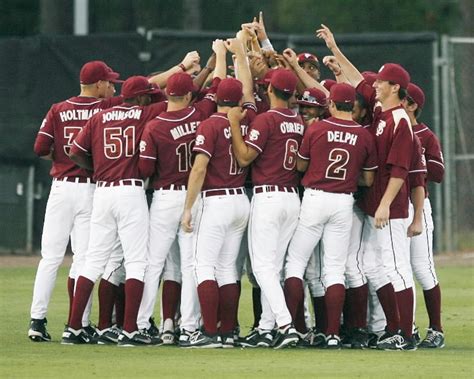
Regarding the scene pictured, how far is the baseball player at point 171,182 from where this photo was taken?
433 inches

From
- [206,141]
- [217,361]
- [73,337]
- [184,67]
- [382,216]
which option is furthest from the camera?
[184,67]

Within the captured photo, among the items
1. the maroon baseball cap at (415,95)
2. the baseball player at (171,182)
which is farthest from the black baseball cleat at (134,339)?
the maroon baseball cap at (415,95)

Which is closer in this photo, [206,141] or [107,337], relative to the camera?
[206,141]

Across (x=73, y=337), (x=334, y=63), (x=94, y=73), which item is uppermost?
(x=334, y=63)

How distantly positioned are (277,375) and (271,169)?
6.95 feet

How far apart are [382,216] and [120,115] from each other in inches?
84.2

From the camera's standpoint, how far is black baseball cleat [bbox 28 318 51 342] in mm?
11391

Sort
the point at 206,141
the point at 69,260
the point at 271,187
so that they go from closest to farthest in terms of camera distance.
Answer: the point at 206,141, the point at 271,187, the point at 69,260

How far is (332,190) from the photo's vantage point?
1091 centimetres

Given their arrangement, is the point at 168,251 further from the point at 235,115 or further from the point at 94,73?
the point at 94,73

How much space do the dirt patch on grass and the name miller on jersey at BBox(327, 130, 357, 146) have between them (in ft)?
23.8

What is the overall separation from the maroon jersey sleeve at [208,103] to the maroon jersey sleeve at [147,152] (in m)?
0.48

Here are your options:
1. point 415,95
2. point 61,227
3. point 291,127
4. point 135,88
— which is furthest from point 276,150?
point 61,227

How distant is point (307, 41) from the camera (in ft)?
61.8
